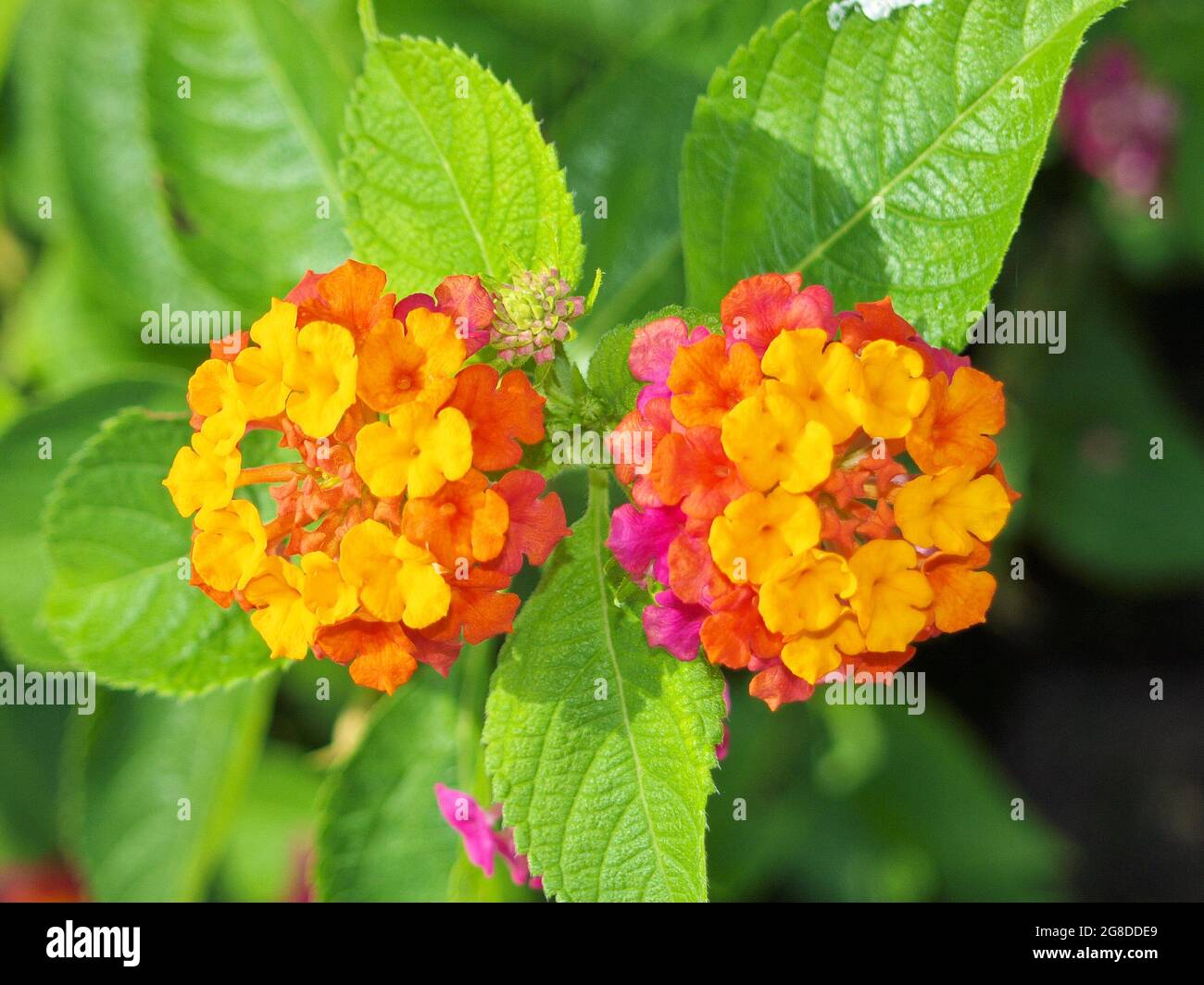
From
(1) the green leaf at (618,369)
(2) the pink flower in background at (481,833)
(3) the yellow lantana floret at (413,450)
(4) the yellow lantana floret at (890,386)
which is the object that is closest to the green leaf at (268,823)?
(2) the pink flower in background at (481,833)

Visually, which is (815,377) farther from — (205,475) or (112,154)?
(112,154)

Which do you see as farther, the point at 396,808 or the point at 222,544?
the point at 396,808

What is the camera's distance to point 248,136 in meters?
2.21

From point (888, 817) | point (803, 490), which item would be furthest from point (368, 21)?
point (888, 817)

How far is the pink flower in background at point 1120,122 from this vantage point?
11.0 feet

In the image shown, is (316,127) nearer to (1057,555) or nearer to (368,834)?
(368,834)

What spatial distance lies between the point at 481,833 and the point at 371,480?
2.57ft

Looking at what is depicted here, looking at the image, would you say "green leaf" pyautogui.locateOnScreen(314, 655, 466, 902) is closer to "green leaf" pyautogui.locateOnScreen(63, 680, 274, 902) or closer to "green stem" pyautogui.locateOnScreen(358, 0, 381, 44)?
"green leaf" pyautogui.locateOnScreen(63, 680, 274, 902)

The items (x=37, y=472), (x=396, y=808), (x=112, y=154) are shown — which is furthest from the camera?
(x=112, y=154)

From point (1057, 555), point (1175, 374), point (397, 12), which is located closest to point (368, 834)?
point (397, 12)

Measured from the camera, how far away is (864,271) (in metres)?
1.67

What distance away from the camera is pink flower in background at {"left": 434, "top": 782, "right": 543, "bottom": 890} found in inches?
72.5

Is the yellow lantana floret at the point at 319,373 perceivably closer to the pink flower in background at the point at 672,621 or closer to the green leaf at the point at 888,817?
the pink flower in background at the point at 672,621

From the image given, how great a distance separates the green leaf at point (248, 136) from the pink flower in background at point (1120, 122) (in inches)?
90.4
